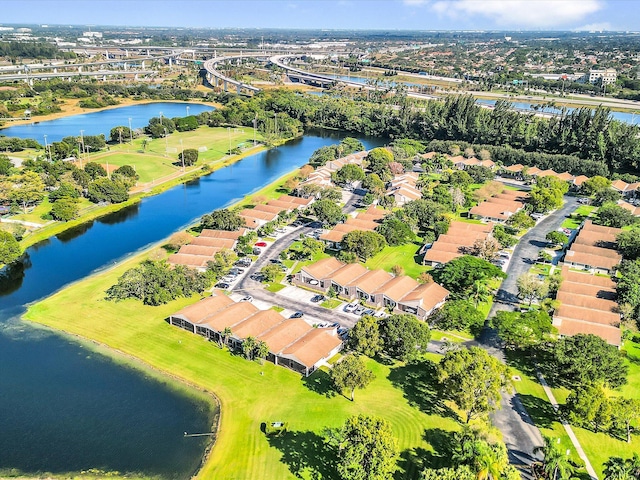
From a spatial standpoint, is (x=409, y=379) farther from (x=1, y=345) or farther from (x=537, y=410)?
(x=1, y=345)

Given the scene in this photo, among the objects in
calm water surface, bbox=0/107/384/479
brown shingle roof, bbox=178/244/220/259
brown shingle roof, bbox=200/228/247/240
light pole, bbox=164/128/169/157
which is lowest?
calm water surface, bbox=0/107/384/479

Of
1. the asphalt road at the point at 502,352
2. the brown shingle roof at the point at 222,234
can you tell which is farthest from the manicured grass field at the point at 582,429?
the brown shingle roof at the point at 222,234

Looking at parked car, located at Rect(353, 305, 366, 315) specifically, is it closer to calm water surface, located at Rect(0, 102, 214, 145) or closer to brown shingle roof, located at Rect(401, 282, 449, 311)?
brown shingle roof, located at Rect(401, 282, 449, 311)

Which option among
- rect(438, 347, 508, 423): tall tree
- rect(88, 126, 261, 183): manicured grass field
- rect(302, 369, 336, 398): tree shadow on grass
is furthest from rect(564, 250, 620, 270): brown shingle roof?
rect(88, 126, 261, 183): manicured grass field

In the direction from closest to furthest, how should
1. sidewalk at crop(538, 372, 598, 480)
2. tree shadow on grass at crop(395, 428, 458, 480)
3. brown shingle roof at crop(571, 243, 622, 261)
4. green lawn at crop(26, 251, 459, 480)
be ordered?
tree shadow on grass at crop(395, 428, 458, 480) < sidewalk at crop(538, 372, 598, 480) < green lawn at crop(26, 251, 459, 480) < brown shingle roof at crop(571, 243, 622, 261)

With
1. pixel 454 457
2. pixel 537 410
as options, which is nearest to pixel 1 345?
pixel 454 457

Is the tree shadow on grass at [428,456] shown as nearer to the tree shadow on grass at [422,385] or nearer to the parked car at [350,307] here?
the tree shadow on grass at [422,385]
